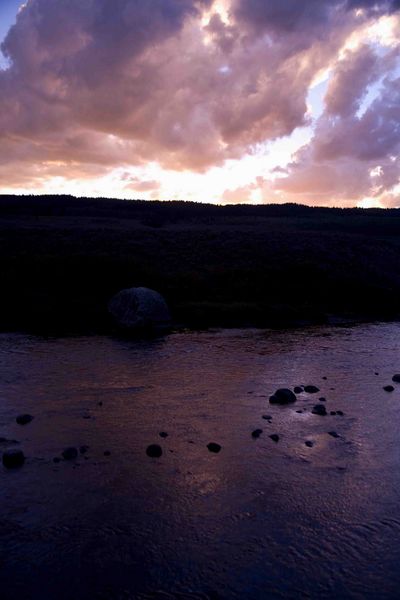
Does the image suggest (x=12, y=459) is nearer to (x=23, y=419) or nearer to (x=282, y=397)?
(x=23, y=419)

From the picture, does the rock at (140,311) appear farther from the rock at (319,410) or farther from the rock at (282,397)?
the rock at (319,410)

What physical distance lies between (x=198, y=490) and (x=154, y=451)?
170 centimetres

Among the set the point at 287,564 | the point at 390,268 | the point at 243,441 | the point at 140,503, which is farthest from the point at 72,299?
the point at 390,268

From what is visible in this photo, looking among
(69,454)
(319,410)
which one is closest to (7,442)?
(69,454)

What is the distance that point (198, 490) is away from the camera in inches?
369

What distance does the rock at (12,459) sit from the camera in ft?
33.2

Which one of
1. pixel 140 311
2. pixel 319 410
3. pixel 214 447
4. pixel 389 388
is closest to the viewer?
pixel 214 447

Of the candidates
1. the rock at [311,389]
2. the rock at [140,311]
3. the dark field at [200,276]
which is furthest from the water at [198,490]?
the dark field at [200,276]

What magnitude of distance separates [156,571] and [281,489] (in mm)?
2985

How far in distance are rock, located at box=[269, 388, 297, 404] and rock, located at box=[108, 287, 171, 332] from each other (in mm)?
12256

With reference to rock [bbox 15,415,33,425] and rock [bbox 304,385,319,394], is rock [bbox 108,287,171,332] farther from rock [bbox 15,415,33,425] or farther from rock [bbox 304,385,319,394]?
rock [bbox 15,415,33,425]

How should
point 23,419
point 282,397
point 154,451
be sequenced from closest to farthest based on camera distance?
point 154,451
point 23,419
point 282,397

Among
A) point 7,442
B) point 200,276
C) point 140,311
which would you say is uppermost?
point 200,276

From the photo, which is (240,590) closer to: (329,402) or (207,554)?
(207,554)
